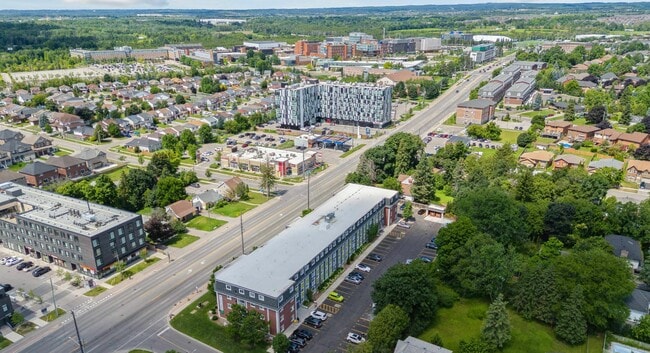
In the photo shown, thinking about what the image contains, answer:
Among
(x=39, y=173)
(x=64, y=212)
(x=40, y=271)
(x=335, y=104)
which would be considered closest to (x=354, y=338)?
(x=40, y=271)

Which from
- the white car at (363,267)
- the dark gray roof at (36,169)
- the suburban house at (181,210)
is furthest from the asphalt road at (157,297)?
the dark gray roof at (36,169)

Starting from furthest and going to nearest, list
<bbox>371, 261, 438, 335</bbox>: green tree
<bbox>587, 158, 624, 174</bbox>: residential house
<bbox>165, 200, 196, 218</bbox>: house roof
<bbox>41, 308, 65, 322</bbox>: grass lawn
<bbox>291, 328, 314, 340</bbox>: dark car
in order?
<bbox>587, 158, 624, 174</bbox>: residential house → <bbox>165, 200, 196, 218</bbox>: house roof → <bbox>41, 308, 65, 322</bbox>: grass lawn → <bbox>291, 328, 314, 340</bbox>: dark car → <bbox>371, 261, 438, 335</bbox>: green tree

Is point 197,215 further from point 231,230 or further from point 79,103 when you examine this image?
point 79,103

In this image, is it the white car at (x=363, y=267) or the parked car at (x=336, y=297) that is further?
the white car at (x=363, y=267)

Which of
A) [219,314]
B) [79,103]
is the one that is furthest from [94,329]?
[79,103]

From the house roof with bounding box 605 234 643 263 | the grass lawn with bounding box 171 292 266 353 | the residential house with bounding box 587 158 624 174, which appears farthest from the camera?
the residential house with bounding box 587 158 624 174

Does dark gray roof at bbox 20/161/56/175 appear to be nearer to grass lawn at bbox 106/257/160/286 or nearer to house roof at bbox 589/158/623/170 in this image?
grass lawn at bbox 106/257/160/286

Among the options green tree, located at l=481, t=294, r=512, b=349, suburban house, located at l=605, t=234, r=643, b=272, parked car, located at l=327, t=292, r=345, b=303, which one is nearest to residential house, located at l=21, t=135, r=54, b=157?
parked car, located at l=327, t=292, r=345, b=303

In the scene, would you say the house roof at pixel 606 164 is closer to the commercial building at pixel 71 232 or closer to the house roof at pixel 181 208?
the house roof at pixel 181 208
